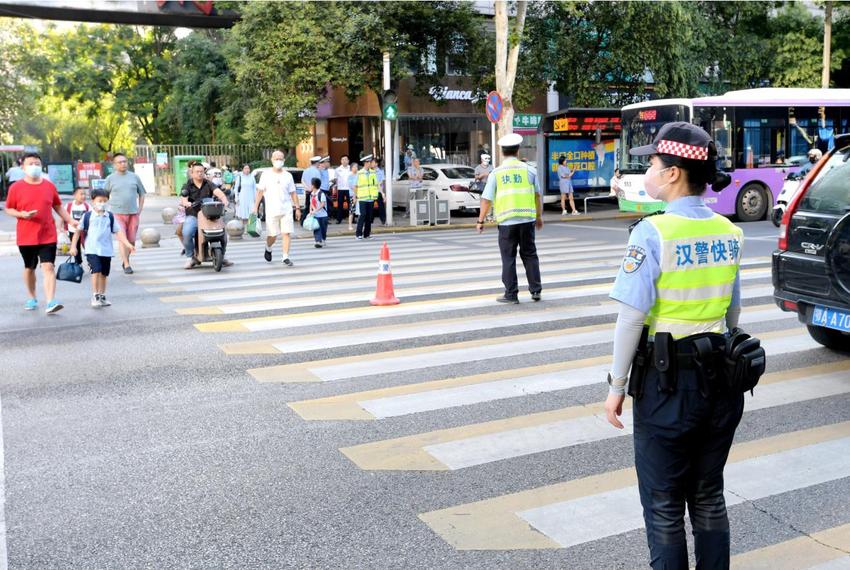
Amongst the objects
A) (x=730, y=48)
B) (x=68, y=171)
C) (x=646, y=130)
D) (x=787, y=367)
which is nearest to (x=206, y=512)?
(x=787, y=367)

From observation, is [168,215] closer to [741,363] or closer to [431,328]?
[431,328]

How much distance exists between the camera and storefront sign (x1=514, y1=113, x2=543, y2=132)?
1054 inches

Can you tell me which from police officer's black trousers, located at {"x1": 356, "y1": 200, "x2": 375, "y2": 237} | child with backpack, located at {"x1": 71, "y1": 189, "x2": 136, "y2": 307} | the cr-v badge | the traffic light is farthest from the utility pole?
the cr-v badge

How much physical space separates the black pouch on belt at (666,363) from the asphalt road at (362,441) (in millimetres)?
1134

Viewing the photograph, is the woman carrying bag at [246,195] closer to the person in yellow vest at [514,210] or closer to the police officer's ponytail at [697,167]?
the person in yellow vest at [514,210]

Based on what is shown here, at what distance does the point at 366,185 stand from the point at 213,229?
601 centimetres

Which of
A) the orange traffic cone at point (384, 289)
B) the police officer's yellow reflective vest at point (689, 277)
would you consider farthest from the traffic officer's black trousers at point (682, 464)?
the orange traffic cone at point (384, 289)

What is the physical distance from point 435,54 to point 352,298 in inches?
764

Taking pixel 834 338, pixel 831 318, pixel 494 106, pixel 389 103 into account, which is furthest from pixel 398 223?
pixel 831 318

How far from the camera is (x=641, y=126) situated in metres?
22.8

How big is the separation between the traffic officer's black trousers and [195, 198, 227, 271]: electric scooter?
1126 centimetres

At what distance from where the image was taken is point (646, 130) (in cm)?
2255

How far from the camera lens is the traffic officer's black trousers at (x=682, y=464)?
3.08m

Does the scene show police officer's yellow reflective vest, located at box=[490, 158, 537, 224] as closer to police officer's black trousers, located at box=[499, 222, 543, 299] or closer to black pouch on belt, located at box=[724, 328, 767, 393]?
police officer's black trousers, located at box=[499, 222, 543, 299]
